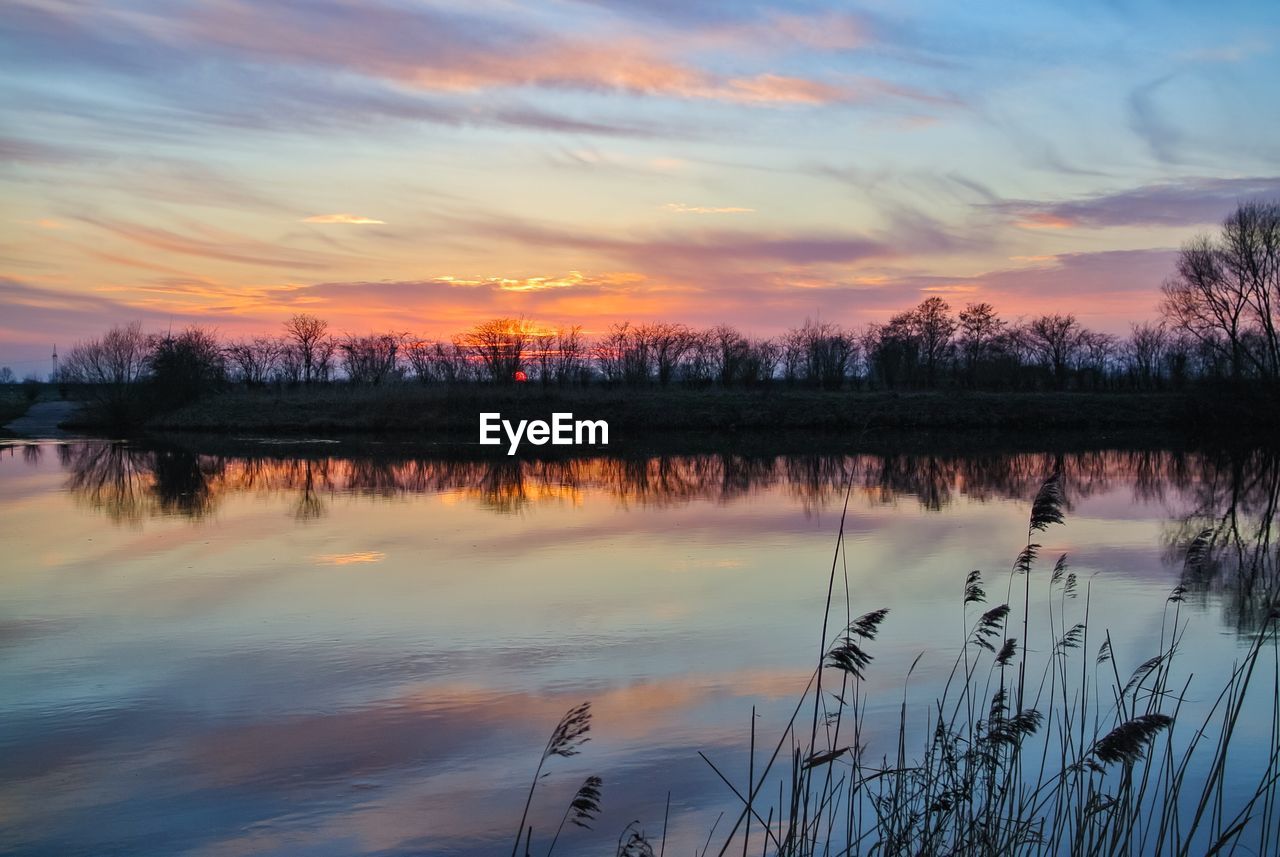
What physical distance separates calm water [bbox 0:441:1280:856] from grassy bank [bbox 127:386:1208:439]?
25.9 meters

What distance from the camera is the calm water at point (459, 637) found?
18.9 feet

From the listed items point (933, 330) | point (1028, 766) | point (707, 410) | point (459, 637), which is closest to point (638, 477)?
point (459, 637)

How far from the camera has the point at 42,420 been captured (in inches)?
2557

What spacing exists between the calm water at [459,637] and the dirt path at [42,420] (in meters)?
39.8

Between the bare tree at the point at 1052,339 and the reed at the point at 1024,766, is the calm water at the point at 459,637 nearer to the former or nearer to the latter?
the reed at the point at 1024,766

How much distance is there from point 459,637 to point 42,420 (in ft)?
220

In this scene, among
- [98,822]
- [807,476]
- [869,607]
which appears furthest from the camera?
[807,476]

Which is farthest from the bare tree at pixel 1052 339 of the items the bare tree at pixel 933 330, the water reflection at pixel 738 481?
the water reflection at pixel 738 481

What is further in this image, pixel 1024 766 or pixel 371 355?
pixel 371 355

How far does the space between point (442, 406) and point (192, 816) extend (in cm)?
4370

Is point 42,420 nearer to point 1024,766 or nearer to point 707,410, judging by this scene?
point 707,410

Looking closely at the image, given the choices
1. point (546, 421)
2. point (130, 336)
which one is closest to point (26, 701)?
point (546, 421)

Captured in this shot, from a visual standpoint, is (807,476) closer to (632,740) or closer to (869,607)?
(869,607)

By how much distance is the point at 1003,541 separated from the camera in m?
14.2
